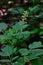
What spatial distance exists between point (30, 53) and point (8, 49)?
0.13 m

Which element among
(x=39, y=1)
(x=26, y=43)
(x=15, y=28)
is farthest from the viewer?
(x=39, y=1)

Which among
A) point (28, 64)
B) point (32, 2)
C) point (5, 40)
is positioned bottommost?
point (28, 64)

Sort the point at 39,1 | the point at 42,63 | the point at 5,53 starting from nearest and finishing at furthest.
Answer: the point at 5,53
the point at 42,63
the point at 39,1

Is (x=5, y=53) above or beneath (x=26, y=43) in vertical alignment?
above

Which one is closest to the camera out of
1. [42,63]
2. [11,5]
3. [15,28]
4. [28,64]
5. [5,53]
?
[5,53]

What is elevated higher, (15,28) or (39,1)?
(15,28)

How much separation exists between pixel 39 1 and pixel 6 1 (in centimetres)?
64

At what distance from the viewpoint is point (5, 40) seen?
4.74 ft

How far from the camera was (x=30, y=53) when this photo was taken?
1.41 m

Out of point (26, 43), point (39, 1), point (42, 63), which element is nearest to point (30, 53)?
point (42, 63)

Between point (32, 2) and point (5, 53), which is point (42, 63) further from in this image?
point (32, 2)

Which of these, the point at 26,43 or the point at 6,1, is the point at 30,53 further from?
the point at 6,1

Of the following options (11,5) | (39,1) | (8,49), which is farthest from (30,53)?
(11,5)

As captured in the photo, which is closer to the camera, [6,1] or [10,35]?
[10,35]
